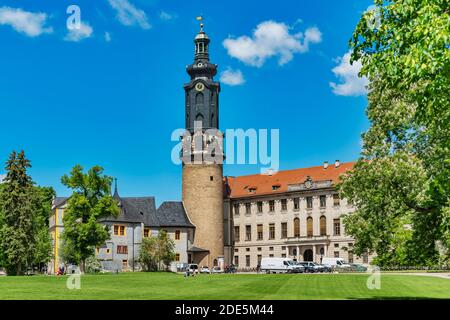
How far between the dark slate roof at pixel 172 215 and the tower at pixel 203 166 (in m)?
0.88

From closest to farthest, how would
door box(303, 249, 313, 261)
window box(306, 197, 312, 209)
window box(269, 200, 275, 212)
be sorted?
door box(303, 249, 313, 261)
window box(306, 197, 312, 209)
window box(269, 200, 275, 212)

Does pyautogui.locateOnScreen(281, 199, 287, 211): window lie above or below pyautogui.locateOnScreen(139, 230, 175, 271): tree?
above

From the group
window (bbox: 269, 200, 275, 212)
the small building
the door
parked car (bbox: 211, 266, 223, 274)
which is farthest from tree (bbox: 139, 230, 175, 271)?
window (bbox: 269, 200, 275, 212)

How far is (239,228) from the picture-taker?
111438 mm

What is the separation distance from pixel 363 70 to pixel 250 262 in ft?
290

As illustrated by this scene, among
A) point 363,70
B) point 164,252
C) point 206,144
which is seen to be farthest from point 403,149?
point 206,144

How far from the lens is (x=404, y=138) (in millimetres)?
34344

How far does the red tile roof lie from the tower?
10.9 m

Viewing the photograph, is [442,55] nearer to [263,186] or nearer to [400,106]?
[400,106]

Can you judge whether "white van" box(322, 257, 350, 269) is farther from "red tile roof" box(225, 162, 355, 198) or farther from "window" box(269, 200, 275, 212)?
"window" box(269, 200, 275, 212)

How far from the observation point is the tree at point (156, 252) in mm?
89625

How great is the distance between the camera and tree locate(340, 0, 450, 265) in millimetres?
19328

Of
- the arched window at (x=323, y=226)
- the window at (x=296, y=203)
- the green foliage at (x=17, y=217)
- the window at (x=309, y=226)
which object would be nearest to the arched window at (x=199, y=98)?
the window at (x=296, y=203)

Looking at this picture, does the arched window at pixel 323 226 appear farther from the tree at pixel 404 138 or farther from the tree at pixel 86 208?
the tree at pixel 404 138
